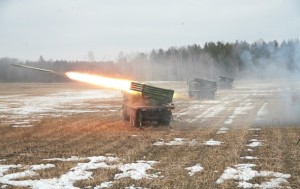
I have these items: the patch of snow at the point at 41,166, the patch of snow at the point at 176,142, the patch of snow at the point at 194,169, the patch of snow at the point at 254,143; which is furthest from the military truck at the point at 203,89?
the patch of snow at the point at 41,166

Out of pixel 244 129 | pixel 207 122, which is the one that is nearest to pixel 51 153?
pixel 244 129

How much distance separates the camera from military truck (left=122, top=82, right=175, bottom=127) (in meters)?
20.6

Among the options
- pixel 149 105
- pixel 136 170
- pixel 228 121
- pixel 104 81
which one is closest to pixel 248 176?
pixel 136 170

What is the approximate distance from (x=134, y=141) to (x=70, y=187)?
686 centimetres

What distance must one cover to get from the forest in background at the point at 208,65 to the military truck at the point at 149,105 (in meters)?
18.6

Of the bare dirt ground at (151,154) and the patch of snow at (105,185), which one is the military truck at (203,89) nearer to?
the bare dirt ground at (151,154)

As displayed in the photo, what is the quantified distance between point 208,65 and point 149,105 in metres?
90.4

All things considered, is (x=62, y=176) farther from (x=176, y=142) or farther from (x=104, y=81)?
(x=104, y=81)

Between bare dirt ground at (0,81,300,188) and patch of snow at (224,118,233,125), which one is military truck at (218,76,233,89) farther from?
bare dirt ground at (0,81,300,188)

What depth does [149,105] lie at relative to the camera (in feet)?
68.6

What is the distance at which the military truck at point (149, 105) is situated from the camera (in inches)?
810

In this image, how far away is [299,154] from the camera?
43.8 feet

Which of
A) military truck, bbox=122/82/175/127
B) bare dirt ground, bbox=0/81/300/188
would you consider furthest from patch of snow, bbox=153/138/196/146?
military truck, bbox=122/82/175/127

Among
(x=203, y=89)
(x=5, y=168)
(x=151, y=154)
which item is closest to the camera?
(x=5, y=168)
